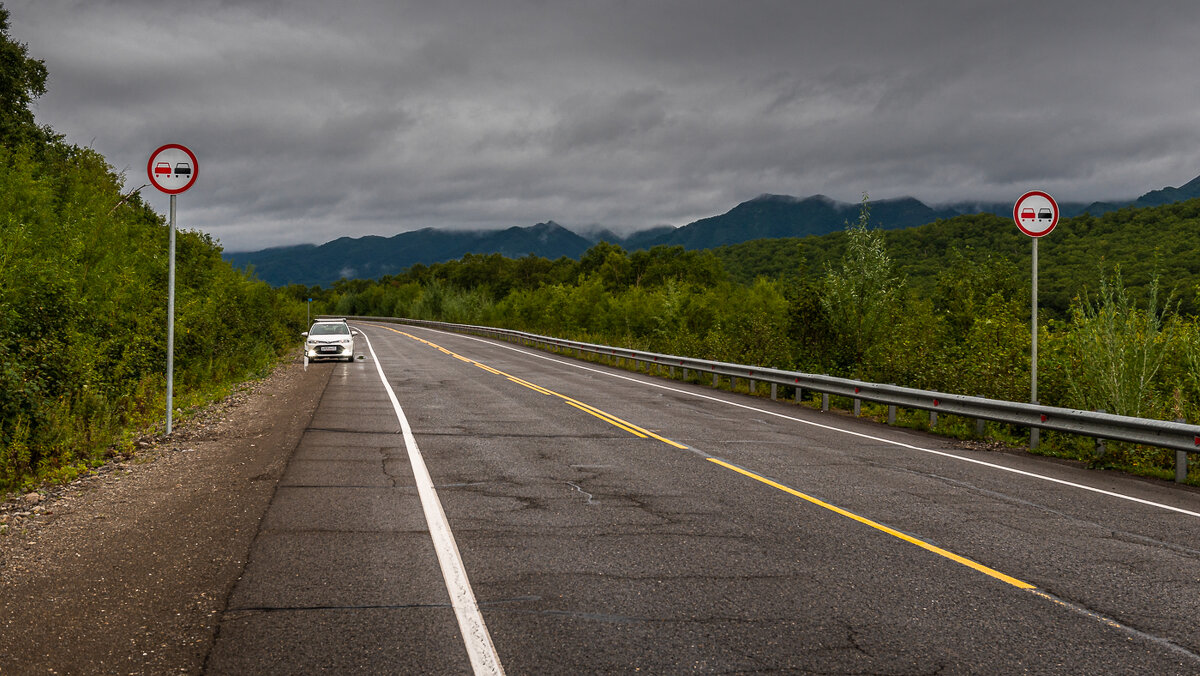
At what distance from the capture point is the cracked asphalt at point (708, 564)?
3.90m

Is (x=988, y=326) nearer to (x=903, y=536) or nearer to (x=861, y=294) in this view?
(x=861, y=294)

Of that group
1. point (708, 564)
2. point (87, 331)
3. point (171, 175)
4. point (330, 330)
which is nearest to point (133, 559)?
point (708, 564)

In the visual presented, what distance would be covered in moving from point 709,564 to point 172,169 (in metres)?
9.61

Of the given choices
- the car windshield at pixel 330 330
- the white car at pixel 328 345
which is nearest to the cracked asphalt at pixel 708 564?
the white car at pixel 328 345

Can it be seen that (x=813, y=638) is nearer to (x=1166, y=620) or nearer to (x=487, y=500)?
(x=1166, y=620)

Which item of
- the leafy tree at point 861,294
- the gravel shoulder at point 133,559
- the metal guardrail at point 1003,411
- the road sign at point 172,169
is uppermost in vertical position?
the road sign at point 172,169

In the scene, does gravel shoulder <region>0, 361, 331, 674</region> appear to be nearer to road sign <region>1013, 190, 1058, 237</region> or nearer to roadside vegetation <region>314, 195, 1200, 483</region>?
roadside vegetation <region>314, 195, 1200, 483</region>

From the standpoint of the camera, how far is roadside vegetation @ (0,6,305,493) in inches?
338

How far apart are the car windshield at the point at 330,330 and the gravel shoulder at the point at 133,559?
18813mm

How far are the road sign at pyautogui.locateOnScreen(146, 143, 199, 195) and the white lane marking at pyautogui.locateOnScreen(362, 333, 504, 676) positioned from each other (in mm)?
5663

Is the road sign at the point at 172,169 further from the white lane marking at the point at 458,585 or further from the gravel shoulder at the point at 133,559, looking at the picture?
the white lane marking at the point at 458,585

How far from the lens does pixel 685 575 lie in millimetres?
5121

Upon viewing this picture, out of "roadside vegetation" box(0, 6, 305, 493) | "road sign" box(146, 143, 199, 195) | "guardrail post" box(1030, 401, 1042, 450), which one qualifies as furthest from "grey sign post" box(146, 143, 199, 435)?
"guardrail post" box(1030, 401, 1042, 450)

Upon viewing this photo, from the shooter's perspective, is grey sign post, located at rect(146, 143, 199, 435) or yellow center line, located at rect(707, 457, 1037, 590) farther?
grey sign post, located at rect(146, 143, 199, 435)
